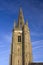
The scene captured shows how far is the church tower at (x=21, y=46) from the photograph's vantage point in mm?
70438

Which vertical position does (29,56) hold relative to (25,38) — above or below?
below

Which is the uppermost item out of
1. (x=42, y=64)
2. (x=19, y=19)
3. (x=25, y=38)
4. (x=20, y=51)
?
(x=19, y=19)

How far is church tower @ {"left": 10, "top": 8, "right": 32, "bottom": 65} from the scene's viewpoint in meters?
70.4

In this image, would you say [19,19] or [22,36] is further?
[19,19]

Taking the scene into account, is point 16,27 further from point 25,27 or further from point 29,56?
point 29,56

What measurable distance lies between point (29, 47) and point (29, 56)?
160 inches

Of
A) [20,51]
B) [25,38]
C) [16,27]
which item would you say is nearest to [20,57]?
[20,51]

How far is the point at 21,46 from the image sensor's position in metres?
72.7

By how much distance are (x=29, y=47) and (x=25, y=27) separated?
7.27 meters

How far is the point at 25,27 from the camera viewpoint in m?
75.8

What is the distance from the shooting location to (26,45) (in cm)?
7250

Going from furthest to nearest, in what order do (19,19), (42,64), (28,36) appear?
(19,19), (28,36), (42,64)

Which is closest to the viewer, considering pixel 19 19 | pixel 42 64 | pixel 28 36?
pixel 42 64

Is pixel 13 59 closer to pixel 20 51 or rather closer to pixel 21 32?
pixel 20 51
